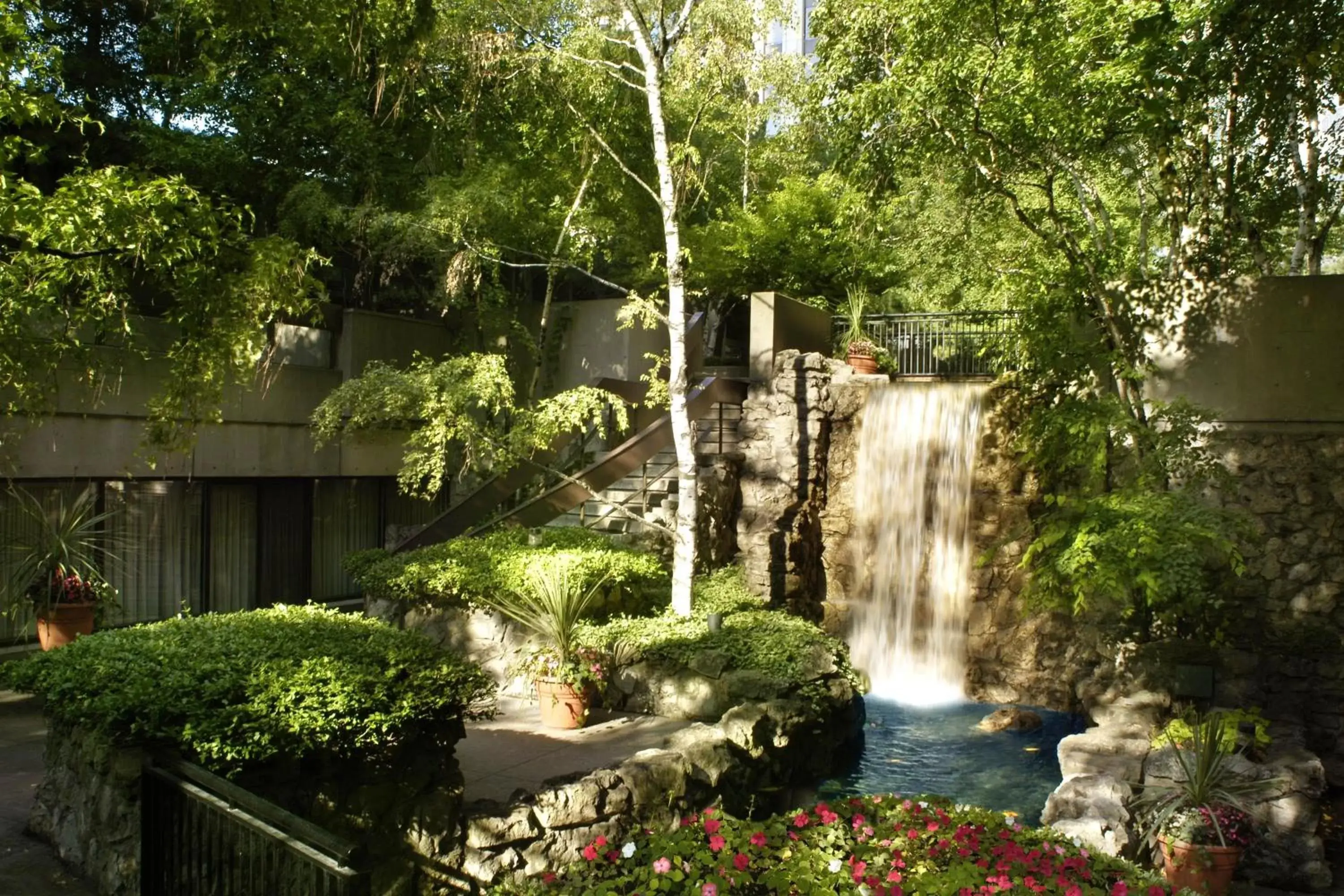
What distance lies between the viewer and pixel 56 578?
35.6ft

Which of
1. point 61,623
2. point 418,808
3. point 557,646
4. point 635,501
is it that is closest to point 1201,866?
point 418,808

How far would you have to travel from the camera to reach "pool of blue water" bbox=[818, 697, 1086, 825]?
32.4 feet

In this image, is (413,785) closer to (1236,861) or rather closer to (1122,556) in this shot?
(1236,861)

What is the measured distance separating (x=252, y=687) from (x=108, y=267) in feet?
16.3

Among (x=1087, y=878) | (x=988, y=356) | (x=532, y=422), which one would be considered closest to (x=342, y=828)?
(x=1087, y=878)

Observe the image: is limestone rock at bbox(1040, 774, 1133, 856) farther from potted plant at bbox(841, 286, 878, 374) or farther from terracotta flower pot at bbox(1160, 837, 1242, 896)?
potted plant at bbox(841, 286, 878, 374)

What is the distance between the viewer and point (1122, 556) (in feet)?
31.7

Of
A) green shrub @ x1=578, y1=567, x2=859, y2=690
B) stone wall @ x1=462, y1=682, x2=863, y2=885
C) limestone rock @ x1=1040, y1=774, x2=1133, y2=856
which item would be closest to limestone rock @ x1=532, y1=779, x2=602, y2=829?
stone wall @ x1=462, y1=682, x2=863, y2=885

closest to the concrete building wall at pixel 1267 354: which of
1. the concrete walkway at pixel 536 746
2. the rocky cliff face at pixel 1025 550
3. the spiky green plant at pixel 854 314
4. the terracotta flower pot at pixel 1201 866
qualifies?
the rocky cliff face at pixel 1025 550

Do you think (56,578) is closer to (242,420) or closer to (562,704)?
(242,420)

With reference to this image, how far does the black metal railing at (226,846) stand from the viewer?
4.04 m

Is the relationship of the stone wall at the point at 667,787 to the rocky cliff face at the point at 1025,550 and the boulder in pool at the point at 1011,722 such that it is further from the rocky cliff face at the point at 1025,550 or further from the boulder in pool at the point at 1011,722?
the rocky cliff face at the point at 1025,550

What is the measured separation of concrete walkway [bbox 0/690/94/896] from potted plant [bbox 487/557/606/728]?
4082mm

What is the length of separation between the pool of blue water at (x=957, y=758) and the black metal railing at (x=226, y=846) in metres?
6.17
